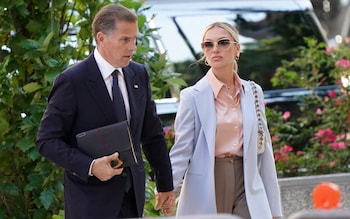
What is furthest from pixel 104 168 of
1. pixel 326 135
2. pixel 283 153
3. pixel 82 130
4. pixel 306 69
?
pixel 306 69

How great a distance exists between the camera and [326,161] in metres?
8.75

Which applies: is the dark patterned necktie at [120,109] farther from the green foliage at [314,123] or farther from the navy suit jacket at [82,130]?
the green foliage at [314,123]

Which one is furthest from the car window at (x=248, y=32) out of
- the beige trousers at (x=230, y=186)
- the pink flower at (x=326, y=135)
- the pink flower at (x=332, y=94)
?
the beige trousers at (x=230, y=186)

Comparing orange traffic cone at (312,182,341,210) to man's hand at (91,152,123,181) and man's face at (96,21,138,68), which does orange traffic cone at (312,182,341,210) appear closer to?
man's hand at (91,152,123,181)

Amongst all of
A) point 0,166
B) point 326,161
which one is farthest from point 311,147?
point 0,166

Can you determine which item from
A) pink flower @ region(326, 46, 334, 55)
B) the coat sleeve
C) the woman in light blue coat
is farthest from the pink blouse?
pink flower @ region(326, 46, 334, 55)

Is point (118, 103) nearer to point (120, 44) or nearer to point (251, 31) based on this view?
point (120, 44)

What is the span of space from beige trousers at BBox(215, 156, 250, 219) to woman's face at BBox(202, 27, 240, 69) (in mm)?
565

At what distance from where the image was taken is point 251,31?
998 cm

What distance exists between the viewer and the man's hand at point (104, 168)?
485 cm

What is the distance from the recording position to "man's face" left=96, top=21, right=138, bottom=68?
5086 mm

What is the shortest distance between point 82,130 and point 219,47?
1167 mm

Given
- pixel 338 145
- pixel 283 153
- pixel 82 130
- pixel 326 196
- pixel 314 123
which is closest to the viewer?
pixel 326 196

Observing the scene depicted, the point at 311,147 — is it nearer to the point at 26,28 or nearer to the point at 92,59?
A: the point at 26,28
